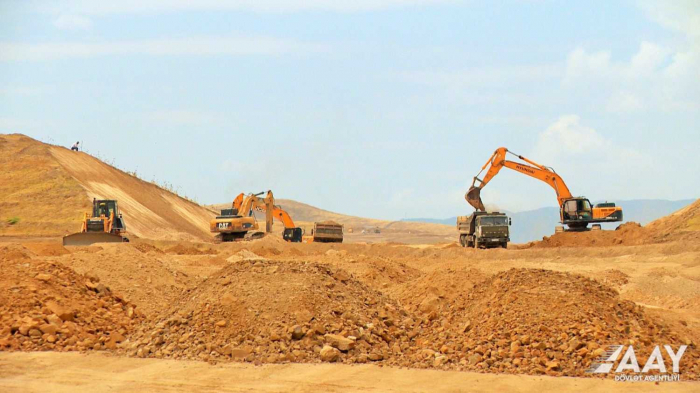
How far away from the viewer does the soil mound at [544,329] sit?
38.2 ft

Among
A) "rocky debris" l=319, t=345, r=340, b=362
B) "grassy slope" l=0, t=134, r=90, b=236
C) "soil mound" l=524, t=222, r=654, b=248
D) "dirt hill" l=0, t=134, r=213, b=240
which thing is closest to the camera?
"rocky debris" l=319, t=345, r=340, b=362

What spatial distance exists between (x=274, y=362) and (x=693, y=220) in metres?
36.6

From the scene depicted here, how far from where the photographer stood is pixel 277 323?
13.0 metres

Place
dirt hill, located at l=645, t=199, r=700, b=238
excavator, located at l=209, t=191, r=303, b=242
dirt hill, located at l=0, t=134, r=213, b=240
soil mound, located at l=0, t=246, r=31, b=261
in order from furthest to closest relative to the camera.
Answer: dirt hill, located at l=0, t=134, r=213, b=240, excavator, located at l=209, t=191, r=303, b=242, dirt hill, located at l=645, t=199, r=700, b=238, soil mound, located at l=0, t=246, r=31, b=261

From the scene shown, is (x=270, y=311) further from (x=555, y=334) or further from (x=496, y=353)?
(x=555, y=334)

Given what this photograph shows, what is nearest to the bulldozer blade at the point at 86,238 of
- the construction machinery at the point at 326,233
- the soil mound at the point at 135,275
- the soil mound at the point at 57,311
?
the construction machinery at the point at 326,233

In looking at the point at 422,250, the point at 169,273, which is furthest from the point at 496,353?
the point at 422,250

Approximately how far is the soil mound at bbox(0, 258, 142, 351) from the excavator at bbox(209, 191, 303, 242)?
26893 mm

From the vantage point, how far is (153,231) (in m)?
54.6

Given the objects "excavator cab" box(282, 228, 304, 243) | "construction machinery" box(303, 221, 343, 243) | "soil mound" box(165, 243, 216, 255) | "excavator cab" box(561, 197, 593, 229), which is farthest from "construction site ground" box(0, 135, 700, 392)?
"excavator cab" box(282, 228, 304, 243)

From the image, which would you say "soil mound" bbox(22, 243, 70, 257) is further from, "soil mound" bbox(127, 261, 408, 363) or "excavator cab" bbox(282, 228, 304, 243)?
"excavator cab" bbox(282, 228, 304, 243)

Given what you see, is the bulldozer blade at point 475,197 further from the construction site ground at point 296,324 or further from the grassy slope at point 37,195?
the grassy slope at point 37,195

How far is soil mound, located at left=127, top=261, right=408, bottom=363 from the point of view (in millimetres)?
12617

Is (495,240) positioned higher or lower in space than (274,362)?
higher
